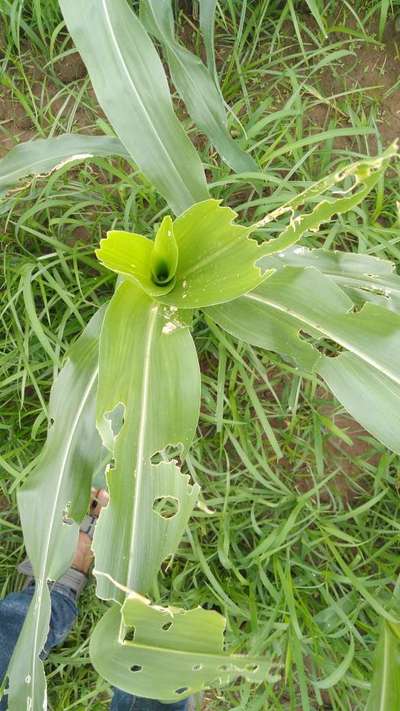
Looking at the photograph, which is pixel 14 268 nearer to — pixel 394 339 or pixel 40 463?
pixel 40 463

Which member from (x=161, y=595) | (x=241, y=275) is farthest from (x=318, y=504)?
(x=241, y=275)

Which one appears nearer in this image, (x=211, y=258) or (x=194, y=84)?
(x=211, y=258)

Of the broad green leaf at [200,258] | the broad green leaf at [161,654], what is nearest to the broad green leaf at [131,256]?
the broad green leaf at [200,258]

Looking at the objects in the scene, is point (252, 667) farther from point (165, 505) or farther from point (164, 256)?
point (164, 256)

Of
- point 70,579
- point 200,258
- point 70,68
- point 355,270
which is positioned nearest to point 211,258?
point 200,258

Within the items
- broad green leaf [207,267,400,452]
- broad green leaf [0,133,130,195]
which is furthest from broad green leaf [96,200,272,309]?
broad green leaf [0,133,130,195]

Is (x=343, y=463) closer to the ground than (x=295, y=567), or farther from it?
farther from it
